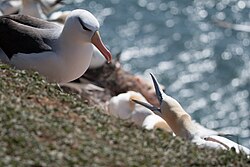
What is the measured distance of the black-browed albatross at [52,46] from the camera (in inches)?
343

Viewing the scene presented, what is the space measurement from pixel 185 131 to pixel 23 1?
7712 millimetres

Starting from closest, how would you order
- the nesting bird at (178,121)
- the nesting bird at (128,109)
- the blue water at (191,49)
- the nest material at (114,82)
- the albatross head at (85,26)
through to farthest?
the nesting bird at (178,121) < the albatross head at (85,26) < the nesting bird at (128,109) < the nest material at (114,82) < the blue water at (191,49)

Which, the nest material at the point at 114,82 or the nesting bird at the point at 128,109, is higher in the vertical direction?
the nesting bird at the point at 128,109

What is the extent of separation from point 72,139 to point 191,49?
17818 mm

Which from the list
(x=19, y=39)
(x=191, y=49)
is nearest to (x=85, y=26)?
(x=19, y=39)

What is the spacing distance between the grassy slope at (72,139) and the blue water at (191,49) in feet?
43.9

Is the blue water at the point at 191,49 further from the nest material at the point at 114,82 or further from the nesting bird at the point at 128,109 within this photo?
the nesting bird at the point at 128,109

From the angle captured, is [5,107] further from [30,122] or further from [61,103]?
[61,103]

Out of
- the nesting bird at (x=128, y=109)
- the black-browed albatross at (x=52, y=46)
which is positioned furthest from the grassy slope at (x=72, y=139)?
the nesting bird at (x=128, y=109)

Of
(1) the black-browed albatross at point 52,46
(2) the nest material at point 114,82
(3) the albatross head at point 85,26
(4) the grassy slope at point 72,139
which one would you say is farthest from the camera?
(2) the nest material at point 114,82

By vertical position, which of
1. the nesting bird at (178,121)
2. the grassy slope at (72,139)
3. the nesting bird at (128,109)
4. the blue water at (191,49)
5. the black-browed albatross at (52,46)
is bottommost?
the blue water at (191,49)

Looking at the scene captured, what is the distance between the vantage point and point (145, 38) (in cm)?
2392

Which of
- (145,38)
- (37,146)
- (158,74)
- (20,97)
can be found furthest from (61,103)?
(145,38)

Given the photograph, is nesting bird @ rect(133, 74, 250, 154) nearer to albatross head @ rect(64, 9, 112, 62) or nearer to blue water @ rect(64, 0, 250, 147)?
albatross head @ rect(64, 9, 112, 62)
